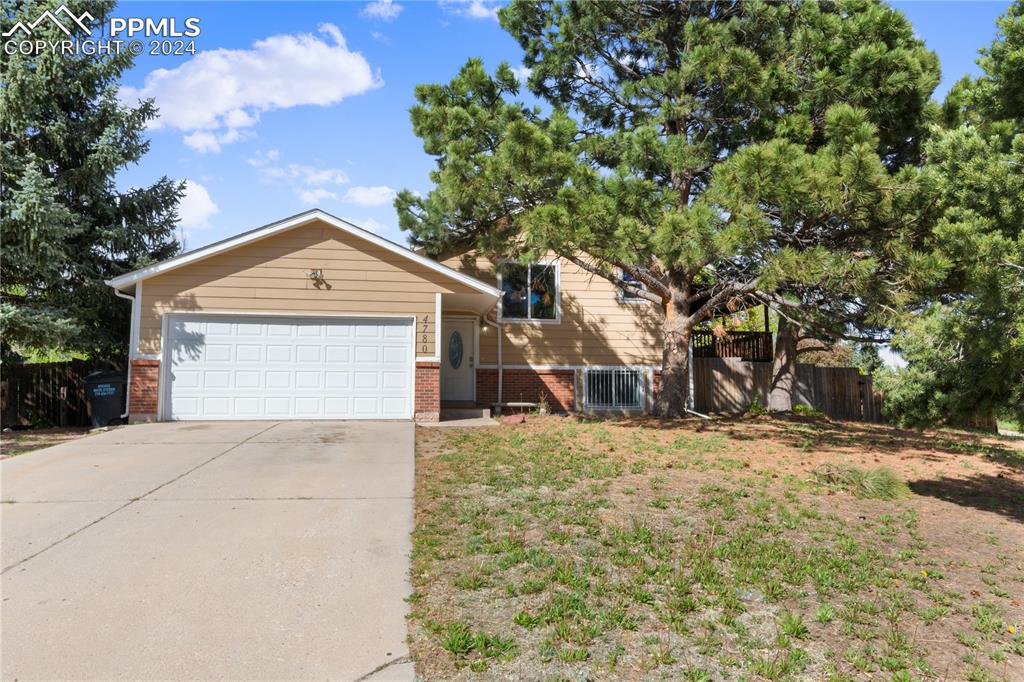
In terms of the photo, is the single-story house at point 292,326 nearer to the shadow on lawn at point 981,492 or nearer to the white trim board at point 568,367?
the white trim board at point 568,367

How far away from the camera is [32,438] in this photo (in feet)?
37.1

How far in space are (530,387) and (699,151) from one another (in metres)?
6.94

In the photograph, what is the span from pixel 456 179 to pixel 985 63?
7.60m

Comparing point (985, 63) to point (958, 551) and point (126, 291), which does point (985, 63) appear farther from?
point (126, 291)

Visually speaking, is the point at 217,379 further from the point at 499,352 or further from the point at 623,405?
the point at 623,405

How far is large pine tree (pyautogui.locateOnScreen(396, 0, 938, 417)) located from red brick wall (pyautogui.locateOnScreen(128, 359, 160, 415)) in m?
6.08

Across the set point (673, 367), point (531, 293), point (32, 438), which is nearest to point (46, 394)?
point (32, 438)

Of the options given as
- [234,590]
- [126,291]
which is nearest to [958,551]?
[234,590]

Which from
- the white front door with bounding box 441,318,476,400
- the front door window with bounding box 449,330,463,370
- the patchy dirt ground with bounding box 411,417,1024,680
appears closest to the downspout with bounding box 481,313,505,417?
the white front door with bounding box 441,318,476,400

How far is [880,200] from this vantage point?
851 cm

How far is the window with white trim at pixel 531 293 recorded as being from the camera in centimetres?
1583

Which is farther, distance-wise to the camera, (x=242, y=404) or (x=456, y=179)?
(x=242, y=404)

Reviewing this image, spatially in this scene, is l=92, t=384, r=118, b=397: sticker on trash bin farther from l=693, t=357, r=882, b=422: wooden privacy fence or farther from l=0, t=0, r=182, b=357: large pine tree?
l=693, t=357, r=882, b=422: wooden privacy fence

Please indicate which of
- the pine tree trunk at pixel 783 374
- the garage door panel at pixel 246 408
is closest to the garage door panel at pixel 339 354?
the garage door panel at pixel 246 408
